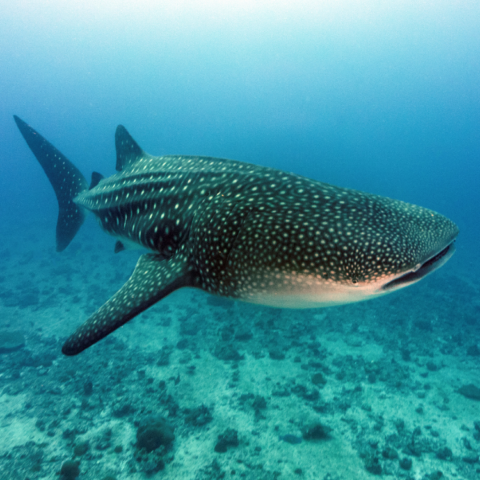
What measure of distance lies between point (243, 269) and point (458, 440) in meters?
10.9

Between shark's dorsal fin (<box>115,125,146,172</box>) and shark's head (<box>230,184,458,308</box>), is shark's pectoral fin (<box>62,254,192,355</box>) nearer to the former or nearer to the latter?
shark's head (<box>230,184,458,308</box>)

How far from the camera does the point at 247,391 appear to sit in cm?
1048

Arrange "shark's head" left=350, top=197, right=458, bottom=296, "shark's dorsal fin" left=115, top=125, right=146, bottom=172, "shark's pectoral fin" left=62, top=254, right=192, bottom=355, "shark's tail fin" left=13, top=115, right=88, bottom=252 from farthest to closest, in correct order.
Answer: "shark's tail fin" left=13, top=115, right=88, bottom=252, "shark's dorsal fin" left=115, top=125, right=146, bottom=172, "shark's pectoral fin" left=62, top=254, right=192, bottom=355, "shark's head" left=350, top=197, right=458, bottom=296

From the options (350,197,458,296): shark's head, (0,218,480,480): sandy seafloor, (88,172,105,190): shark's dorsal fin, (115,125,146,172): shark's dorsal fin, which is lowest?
(0,218,480,480): sandy seafloor

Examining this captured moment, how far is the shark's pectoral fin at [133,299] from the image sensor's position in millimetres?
2836

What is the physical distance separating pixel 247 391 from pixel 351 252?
9.94m

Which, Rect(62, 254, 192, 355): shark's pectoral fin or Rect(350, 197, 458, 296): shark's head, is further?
Rect(62, 254, 192, 355): shark's pectoral fin

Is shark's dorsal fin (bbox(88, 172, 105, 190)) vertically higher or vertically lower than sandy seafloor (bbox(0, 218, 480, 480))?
higher

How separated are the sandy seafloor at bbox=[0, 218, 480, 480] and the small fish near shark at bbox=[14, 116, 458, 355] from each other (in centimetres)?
685

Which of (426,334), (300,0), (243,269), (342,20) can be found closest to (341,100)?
(342,20)

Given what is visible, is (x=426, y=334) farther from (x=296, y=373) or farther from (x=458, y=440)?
(x=296, y=373)

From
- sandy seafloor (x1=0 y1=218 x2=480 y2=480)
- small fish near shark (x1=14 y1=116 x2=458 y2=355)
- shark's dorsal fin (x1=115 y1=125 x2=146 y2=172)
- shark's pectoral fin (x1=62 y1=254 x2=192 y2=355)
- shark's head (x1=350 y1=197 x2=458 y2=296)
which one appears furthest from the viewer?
sandy seafloor (x1=0 y1=218 x2=480 y2=480)

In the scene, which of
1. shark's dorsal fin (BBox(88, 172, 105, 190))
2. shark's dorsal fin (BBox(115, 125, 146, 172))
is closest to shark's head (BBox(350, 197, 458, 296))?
shark's dorsal fin (BBox(115, 125, 146, 172))

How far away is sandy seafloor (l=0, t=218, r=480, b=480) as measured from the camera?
789cm
